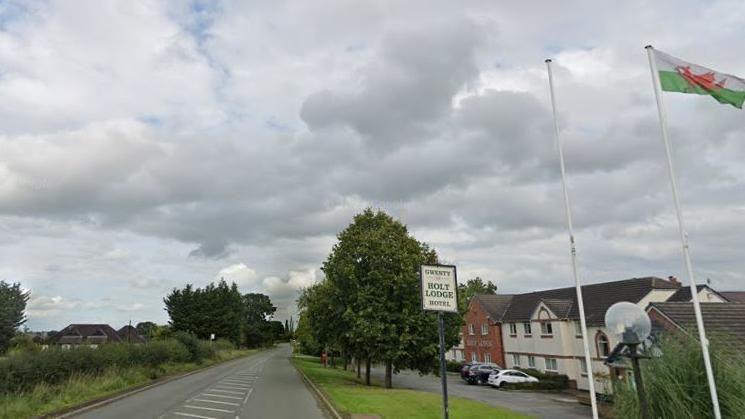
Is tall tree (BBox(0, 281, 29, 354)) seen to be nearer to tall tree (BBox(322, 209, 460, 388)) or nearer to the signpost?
tall tree (BBox(322, 209, 460, 388))

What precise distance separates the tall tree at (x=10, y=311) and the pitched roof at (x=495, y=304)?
4391cm

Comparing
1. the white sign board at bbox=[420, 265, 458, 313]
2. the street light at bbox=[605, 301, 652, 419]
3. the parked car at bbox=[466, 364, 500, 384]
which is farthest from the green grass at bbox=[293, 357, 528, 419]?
the parked car at bbox=[466, 364, 500, 384]

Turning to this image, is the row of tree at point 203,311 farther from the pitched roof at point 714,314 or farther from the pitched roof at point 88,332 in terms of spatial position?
the pitched roof at point 714,314

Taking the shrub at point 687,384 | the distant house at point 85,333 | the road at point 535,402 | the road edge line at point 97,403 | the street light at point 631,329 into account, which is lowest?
the road at point 535,402

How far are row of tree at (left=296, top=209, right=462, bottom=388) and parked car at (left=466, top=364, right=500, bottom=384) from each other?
608 inches

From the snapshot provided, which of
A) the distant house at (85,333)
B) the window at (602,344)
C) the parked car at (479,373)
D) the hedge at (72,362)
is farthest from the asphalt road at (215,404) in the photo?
the distant house at (85,333)

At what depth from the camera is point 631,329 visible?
7.14 metres

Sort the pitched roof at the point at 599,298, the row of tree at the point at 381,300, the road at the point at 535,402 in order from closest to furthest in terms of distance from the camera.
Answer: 1. the road at the point at 535,402
2. the row of tree at the point at 381,300
3. the pitched roof at the point at 599,298

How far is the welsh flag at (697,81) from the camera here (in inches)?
351

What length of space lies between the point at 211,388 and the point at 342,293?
8452 mm

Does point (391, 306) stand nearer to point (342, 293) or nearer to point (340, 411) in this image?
point (342, 293)

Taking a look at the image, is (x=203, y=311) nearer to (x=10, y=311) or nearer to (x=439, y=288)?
(x=10, y=311)

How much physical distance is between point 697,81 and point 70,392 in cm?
2385

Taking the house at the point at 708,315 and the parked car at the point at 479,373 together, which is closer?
the house at the point at 708,315
